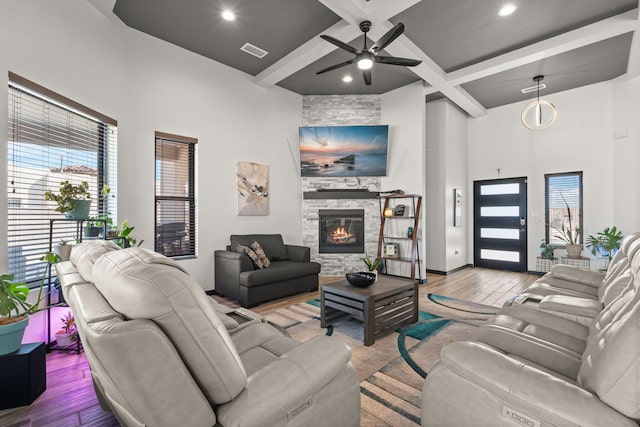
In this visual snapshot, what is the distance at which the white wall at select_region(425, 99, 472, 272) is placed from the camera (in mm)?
5816

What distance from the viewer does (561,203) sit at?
5535 millimetres

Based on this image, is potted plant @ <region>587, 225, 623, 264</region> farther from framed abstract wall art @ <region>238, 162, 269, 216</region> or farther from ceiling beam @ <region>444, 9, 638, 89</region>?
framed abstract wall art @ <region>238, 162, 269, 216</region>

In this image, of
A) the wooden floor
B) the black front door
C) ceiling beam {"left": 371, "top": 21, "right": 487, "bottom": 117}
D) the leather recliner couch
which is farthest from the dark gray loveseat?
the black front door

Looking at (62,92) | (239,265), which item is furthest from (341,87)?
(62,92)

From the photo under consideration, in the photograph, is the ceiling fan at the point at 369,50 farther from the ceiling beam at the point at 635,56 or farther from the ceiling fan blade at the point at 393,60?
the ceiling beam at the point at 635,56

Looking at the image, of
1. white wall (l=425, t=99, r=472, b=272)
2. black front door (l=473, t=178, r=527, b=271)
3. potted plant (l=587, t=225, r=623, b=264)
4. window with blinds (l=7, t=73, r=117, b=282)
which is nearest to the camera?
window with blinds (l=7, t=73, r=117, b=282)

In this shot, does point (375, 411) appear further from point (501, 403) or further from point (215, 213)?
point (215, 213)

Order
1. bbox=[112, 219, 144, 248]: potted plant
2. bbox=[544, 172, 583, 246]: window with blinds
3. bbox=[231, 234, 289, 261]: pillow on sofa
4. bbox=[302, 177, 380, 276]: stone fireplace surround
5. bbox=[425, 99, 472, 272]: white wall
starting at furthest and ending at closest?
bbox=[425, 99, 472, 272]: white wall
bbox=[302, 177, 380, 276]: stone fireplace surround
bbox=[544, 172, 583, 246]: window with blinds
bbox=[231, 234, 289, 261]: pillow on sofa
bbox=[112, 219, 144, 248]: potted plant

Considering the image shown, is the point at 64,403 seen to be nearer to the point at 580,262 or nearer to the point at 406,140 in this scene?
the point at 406,140

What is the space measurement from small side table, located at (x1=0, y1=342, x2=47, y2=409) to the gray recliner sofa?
1107 millimetres

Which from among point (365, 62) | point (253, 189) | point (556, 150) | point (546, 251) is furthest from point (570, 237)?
point (253, 189)

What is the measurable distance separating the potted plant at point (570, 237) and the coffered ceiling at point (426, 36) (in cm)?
250

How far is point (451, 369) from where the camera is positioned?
1225 mm

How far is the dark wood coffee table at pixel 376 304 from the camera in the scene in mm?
2668
